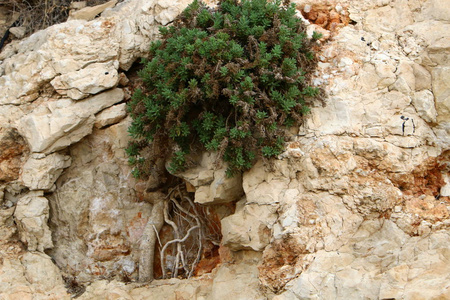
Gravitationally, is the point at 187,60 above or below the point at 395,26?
above

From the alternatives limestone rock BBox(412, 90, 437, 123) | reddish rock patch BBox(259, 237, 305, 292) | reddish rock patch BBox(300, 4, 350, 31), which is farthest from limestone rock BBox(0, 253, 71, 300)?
reddish rock patch BBox(300, 4, 350, 31)

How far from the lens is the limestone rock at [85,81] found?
563 cm

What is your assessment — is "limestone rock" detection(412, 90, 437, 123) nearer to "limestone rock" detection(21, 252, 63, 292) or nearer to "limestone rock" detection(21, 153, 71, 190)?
"limestone rock" detection(21, 153, 71, 190)

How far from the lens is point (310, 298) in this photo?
380 cm

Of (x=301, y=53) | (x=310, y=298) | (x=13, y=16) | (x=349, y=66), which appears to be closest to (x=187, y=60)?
(x=301, y=53)

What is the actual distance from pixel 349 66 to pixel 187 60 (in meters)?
1.77

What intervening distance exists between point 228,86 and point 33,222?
2.84 meters

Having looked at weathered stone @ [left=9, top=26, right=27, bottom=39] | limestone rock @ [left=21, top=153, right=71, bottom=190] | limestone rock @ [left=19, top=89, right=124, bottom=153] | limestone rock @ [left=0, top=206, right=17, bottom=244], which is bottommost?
limestone rock @ [left=0, top=206, right=17, bottom=244]

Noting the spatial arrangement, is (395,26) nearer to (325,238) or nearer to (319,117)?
(319,117)

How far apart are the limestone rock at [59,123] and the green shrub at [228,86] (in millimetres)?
748

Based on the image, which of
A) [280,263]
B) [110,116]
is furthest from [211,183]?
[110,116]

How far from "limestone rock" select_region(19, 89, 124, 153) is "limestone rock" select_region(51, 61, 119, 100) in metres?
0.10

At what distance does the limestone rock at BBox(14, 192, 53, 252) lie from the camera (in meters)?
5.32

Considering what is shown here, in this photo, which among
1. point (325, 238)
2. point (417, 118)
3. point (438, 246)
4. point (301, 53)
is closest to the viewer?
point (438, 246)
